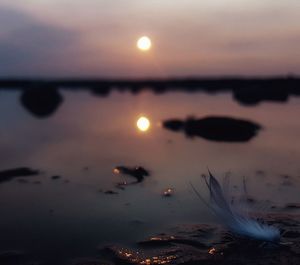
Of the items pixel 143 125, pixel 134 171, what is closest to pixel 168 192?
pixel 134 171

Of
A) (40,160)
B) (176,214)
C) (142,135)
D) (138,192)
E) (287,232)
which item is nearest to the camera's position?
(287,232)

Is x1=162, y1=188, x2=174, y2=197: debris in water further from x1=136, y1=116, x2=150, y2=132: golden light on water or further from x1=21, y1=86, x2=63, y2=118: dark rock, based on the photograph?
x1=21, y1=86, x2=63, y2=118: dark rock

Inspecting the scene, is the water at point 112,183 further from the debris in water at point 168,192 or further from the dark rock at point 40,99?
the dark rock at point 40,99

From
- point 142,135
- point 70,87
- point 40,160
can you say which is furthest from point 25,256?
point 70,87

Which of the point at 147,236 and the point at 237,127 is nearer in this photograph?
the point at 147,236

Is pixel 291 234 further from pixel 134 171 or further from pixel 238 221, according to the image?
pixel 134 171

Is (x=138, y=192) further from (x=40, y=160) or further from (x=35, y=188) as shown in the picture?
(x=40, y=160)
